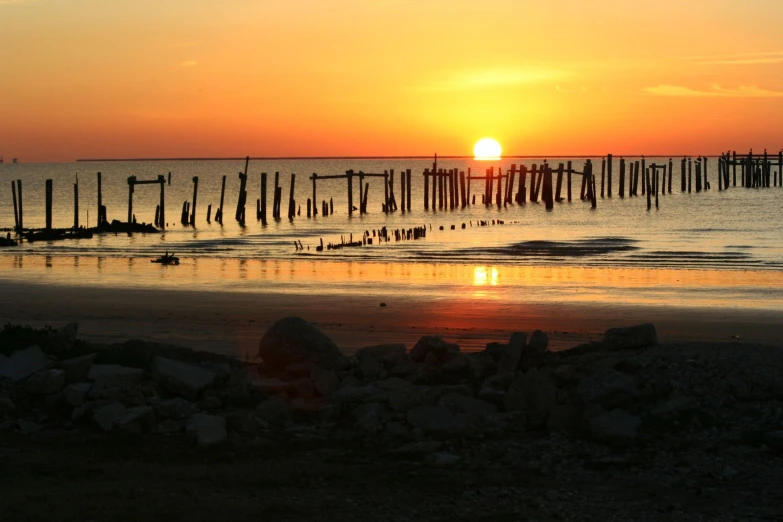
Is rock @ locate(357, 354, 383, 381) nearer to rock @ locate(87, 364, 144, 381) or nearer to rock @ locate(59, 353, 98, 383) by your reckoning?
rock @ locate(87, 364, 144, 381)

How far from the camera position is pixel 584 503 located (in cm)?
676

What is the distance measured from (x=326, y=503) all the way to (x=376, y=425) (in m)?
1.82

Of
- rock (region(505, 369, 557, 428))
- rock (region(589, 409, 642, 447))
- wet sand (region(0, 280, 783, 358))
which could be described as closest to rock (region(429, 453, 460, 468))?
rock (region(505, 369, 557, 428))

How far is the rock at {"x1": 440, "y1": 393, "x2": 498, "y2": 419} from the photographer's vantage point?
28.7 ft

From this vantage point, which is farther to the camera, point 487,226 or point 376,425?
point 487,226

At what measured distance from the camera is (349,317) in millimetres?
16203

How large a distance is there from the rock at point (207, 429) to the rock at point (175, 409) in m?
0.36

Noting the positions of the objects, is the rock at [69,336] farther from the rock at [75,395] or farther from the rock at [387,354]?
the rock at [387,354]

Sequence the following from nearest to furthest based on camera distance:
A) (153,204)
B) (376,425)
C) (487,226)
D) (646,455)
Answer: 1. (646,455)
2. (376,425)
3. (487,226)
4. (153,204)

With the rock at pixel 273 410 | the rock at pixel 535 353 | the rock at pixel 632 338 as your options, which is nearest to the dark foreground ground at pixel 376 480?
the rock at pixel 273 410

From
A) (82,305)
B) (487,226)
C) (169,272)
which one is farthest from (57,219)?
(82,305)

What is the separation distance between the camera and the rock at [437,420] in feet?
27.4

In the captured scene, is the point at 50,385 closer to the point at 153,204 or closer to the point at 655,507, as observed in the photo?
the point at 655,507

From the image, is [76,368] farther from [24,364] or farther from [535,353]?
[535,353]
